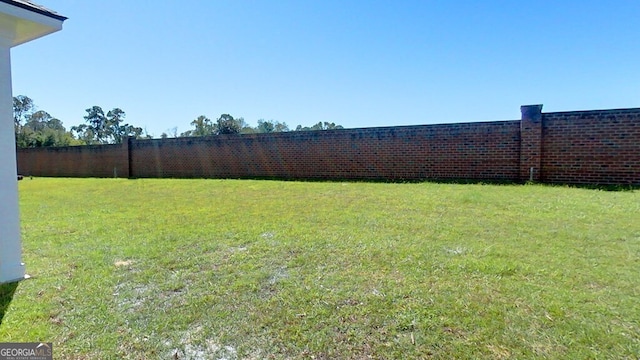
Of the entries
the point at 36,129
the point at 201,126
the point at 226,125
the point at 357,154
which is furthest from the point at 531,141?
the point at 36,129

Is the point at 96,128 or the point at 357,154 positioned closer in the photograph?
the point at 357,154

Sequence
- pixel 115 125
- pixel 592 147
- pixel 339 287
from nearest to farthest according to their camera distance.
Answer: pixel 339 287, pixel 592 147, pixel 115 125

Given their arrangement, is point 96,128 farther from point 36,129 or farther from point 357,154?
point 357,154

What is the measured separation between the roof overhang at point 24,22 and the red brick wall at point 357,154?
953 cm

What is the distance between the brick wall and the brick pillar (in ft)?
0.08

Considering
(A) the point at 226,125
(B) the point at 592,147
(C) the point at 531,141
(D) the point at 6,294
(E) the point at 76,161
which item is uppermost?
(A) the point at 226,125

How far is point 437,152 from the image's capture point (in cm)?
1073

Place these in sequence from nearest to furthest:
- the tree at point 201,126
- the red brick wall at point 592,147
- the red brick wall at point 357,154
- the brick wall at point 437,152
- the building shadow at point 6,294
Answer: the building shadow at point 6,294, the red brick wall at point 592,147, the brick wall at point 437,152, the red brick wall at point 357,154, the tree at point 201,126

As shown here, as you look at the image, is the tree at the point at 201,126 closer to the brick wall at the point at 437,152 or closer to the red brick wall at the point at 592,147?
the brick wall at the point at 437,152

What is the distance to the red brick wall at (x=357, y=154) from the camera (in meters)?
10.0

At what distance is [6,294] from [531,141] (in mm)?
11022

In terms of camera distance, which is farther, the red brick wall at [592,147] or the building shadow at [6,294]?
the red brick wall at [592,147]

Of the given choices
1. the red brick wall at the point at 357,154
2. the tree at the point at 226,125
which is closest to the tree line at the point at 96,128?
the tree at the point at 226,125

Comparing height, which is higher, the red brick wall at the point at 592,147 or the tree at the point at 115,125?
the tree at the point at 115,125
